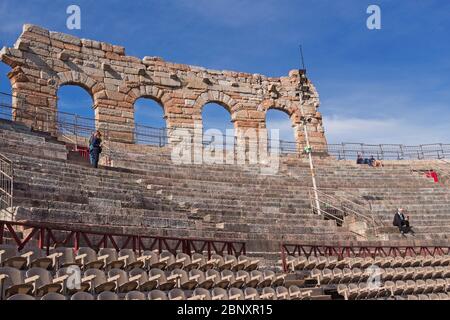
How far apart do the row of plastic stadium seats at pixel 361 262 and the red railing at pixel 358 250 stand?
289 millimetres

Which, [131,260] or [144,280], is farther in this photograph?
[131,260]

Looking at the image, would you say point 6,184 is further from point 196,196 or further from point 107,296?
point 196,196

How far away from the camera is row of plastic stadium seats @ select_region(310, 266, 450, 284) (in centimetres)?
1197

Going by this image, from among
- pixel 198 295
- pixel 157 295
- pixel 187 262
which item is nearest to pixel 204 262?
pixel 187 262

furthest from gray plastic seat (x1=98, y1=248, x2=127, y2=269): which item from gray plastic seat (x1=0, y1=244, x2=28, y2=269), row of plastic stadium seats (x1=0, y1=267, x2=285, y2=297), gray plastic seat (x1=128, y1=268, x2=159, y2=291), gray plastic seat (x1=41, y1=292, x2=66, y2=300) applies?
gray plastic seat (x1=41, y1=292, x2=66, y2=300)

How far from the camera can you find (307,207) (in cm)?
1795

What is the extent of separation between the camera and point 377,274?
12.8 m

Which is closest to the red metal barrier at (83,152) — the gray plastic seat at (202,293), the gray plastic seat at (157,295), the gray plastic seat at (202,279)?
the gray plastic seat at (202,279)

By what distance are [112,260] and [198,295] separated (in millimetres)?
1684

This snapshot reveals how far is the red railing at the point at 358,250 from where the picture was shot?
43.5ft

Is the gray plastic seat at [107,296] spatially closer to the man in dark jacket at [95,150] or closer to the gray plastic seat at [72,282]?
the gray plastic seat at [72,282]

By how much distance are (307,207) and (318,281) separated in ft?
21.0
